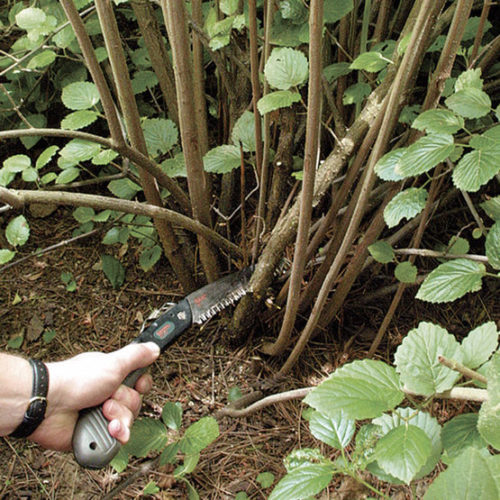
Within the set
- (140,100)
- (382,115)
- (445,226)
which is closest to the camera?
(382,115)

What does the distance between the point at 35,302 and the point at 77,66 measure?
831 millimetres

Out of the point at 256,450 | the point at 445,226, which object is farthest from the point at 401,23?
the point at 256,450

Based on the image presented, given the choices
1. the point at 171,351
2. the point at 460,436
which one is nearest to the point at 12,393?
the point at 171,351

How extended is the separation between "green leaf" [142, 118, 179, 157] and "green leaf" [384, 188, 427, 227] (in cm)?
71

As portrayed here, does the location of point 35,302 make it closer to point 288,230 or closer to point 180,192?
point 180,192

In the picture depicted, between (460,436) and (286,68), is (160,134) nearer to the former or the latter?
(286,68)

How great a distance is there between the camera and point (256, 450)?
1.21 metres

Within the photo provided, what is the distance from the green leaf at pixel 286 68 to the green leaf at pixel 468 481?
80 centimetres

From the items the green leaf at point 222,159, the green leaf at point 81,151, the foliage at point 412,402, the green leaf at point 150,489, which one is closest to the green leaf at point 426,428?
the foliage at point 412,402

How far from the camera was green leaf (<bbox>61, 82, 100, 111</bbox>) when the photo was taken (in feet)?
3.82

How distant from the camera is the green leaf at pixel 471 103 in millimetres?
757

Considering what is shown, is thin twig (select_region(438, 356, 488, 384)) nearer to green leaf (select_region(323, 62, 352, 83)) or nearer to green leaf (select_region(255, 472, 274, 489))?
green leaf (select_region(255, 472, 274, 489))

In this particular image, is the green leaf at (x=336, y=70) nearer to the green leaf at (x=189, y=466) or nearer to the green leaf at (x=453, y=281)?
the green leaf at (x=453, y=281)

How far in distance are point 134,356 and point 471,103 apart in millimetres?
819
